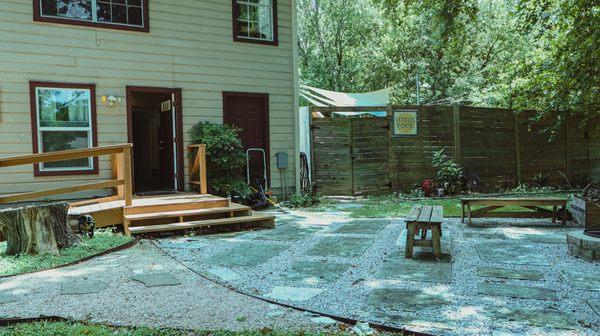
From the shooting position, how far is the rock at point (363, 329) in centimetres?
304

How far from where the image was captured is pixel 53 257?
16.5ft

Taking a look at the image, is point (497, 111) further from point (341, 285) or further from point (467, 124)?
point (341, 285)

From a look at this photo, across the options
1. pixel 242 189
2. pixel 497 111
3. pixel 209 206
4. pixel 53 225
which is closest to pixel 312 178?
pixel 242 189

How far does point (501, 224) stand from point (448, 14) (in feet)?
11.8

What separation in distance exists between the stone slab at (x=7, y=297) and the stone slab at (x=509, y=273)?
3990 millimetres

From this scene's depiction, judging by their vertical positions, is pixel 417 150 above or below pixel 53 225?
above

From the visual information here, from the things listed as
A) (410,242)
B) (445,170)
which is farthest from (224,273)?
(445,170)

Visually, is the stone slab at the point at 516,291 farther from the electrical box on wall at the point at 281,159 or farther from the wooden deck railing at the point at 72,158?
the electrical box on wall at the point at 281,159

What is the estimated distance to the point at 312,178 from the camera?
11141 mm

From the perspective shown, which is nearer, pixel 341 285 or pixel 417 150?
pixel 341 285

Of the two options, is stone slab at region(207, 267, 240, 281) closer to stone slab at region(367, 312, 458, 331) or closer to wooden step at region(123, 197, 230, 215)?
stone slab at region(367, 312, 458, 331)

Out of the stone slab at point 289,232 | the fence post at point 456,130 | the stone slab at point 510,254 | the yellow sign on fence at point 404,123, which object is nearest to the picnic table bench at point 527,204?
the stone slab at point 510,254

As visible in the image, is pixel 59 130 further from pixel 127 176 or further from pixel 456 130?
pixel 456 130

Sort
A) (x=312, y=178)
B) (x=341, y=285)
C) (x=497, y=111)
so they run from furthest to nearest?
(x=497, y=111)
(x=312, y=178)
(x=341, y=285)
